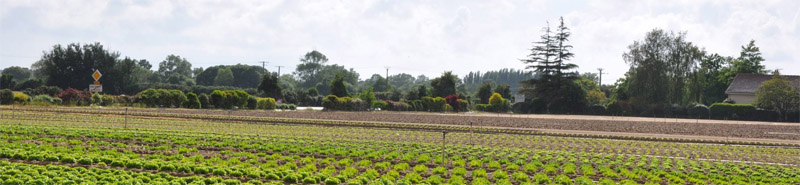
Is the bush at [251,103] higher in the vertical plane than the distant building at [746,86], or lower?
lower

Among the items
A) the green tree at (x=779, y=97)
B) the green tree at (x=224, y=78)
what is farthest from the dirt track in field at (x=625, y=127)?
the green tree at (x=224, y=78)

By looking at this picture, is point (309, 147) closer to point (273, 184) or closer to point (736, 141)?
point (273, 184)

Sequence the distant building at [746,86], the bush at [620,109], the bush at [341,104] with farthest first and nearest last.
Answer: the distant building at [746,86]
the bush at [620,109]
the bush at [341,104]

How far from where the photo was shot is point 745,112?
197ft

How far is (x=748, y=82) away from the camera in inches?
2876

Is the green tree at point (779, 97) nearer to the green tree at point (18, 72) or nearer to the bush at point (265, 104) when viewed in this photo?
the bush at point (265, 104)

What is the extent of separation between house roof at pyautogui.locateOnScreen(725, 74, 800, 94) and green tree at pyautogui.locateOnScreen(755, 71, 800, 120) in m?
11.6

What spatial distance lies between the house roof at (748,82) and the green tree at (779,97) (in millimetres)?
11645

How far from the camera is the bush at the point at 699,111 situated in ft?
206

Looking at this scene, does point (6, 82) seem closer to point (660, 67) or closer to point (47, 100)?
point (47, 100)

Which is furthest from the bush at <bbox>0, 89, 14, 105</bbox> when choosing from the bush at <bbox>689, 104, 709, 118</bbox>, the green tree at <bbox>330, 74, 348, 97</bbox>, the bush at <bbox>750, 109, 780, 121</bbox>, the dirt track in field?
the bush at <bbox>750, 109, 780, 121</bbox>

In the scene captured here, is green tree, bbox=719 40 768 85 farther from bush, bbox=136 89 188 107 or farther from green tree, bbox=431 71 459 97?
bush, bbox=136 89 188 107

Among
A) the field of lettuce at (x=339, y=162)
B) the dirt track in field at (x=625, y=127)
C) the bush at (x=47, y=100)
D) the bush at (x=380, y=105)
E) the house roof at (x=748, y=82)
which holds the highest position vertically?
the house roof at (x=748, y=82)

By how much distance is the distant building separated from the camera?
70.8 meters
